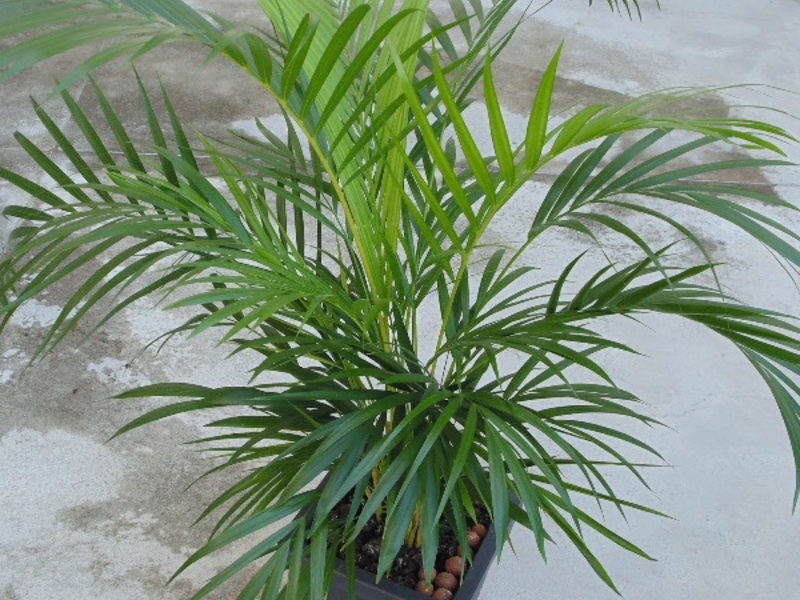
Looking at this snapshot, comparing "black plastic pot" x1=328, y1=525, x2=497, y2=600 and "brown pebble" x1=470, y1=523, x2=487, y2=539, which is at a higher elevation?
"brown pebble" x1=470, y1=523, x2=487, y2=539

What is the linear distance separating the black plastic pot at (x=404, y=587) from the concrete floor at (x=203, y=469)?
402 millimetres

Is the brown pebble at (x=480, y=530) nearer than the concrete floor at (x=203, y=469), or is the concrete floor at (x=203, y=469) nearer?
the brown pebble at (x=480, y=530)

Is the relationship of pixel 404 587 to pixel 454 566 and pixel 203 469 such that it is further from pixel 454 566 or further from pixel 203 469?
pixel 203 469

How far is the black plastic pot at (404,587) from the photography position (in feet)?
4.27

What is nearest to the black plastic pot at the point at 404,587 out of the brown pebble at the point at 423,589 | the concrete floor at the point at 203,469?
the brown pebble at the point at 423,589

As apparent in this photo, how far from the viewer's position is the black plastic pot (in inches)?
51.3

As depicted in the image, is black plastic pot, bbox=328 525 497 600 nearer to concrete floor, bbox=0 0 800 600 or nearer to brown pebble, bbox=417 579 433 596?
brown pebble, bbox=417 579 433 596

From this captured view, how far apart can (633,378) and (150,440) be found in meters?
0.95

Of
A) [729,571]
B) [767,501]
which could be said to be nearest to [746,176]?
[767,501]

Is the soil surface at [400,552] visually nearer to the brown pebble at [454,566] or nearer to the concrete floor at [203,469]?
the brown pebble at [454,566]

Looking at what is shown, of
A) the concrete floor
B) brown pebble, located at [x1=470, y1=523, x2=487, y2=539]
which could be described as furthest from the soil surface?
the concrete floor

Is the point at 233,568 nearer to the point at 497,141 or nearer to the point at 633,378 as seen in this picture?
the point at 497,141

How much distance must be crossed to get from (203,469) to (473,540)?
2.30 ft

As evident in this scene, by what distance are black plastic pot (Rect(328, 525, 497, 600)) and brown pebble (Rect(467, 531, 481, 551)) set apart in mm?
17
